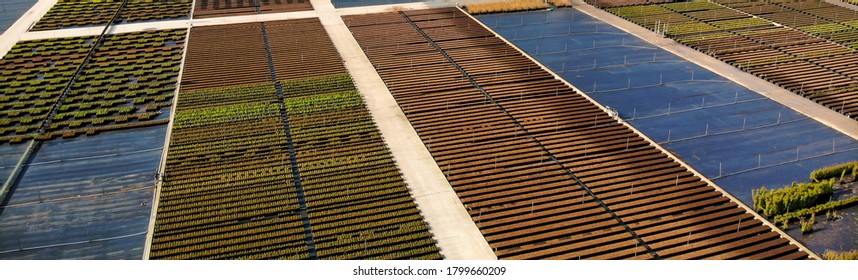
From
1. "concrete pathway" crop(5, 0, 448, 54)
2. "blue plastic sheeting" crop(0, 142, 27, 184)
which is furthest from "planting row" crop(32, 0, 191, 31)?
"blue plastic sheeting" crop(0, 142, 27, 184)

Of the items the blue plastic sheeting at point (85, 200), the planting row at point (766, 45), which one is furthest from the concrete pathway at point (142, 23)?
the blue plastic sheeting at point (85, 200)

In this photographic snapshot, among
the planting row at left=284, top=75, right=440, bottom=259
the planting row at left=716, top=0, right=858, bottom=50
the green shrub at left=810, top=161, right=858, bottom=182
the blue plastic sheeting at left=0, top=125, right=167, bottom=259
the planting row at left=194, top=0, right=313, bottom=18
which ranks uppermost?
the green shrub at left=810, top=161, right=858, bottom=182

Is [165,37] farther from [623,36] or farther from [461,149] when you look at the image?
[623,36]

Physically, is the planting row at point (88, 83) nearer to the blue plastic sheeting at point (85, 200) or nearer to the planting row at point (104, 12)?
the blue plastic sheeting at point (85, 200)

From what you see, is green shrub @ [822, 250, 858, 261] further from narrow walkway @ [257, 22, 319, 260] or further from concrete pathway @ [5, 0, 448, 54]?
concrete pathway @ [5, 0, 448, 54]

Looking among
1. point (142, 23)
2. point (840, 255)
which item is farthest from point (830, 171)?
point (142, 23)

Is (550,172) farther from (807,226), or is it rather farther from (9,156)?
(9,156)
